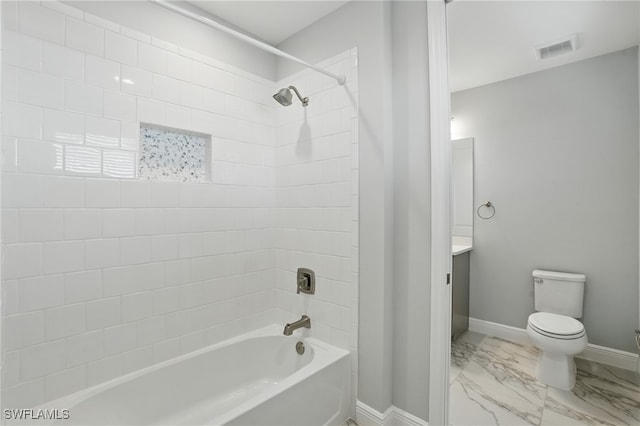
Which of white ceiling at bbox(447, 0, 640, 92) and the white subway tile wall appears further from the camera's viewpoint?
white ceiling at bbox(447, 0, 640, 92)

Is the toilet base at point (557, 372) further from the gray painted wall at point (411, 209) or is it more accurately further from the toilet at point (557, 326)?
the gray painted wall at point (411, 209)

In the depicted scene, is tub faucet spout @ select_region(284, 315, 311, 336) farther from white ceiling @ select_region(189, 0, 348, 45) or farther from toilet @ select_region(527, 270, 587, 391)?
white ceiling @ select_region(189, 0, 348, 45)

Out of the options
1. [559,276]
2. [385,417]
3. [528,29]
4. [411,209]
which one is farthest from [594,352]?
[528,29]

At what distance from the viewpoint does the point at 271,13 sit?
6.45ft

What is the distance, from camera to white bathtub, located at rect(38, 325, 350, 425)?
1417 mm

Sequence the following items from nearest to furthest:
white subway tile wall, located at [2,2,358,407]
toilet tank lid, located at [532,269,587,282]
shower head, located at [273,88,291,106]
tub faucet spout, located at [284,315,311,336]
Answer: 1. white subway tile wall, located at [2,2,358,407]
2. shower head, located at [273,88,291,106]
3. tub faucet spout, located at [284,315,311,336]
4. toilet tank lid, located at [532,269,587,282]

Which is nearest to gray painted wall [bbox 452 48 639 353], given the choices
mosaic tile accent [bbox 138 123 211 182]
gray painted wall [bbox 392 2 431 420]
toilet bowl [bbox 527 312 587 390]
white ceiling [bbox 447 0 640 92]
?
white ceiling [bbox 447 0 640 92]

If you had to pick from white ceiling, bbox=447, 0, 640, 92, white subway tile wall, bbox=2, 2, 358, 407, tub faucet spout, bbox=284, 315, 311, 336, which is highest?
white ceiling, bbox=447, 0, 640, 92

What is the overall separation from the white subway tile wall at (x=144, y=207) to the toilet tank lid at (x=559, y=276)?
1909 millimetres

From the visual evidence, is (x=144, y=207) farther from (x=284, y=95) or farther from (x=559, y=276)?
(x=559, y=276)

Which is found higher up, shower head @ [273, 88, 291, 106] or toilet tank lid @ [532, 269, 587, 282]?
shower head @ [273, 88, 291, 106]

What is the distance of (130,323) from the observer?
1.63m

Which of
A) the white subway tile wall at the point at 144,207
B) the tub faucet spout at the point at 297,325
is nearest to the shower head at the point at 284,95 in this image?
the white subway tile wall at the point at 144,207

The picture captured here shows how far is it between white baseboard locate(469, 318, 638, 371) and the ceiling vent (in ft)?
7.89
